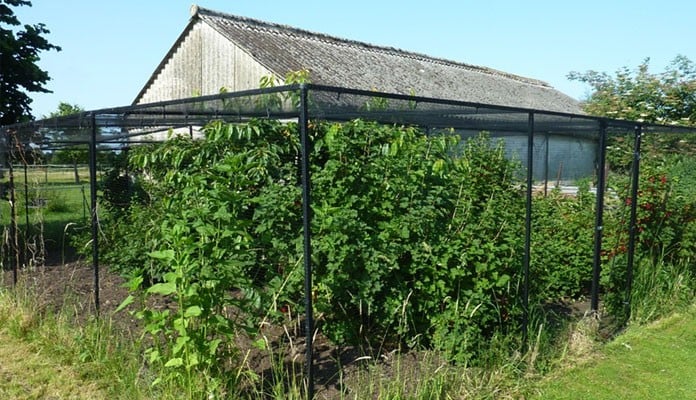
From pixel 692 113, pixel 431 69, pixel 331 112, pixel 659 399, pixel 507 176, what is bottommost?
pixel 659 399

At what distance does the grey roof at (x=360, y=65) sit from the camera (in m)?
13.2

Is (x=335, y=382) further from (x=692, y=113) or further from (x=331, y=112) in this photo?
(x=692, y=113)

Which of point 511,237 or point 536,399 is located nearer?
point 536,399

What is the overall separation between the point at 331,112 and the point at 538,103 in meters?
20.6

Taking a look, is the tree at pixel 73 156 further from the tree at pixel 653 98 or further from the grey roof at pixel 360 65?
the tree at pixel 653 98

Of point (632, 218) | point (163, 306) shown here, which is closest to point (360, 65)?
point (632, 218)

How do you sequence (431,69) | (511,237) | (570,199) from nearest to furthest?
(511,237)
(570,199)
(431,69)

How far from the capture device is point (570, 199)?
7645 millimetres

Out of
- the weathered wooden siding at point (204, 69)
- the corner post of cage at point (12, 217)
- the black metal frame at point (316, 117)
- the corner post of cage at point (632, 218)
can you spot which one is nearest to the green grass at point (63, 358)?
the black metal frame at point (316, 117)

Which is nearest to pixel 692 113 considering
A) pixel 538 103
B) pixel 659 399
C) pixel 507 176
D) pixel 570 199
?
pixel 538 103

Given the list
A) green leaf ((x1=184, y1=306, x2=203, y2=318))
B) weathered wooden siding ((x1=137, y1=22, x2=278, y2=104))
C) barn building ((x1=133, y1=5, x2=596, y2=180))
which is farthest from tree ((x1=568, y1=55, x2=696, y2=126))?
green leaf ((x1=184, y1=306, x2=203, y2=318))

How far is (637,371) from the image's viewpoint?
14.9 feet

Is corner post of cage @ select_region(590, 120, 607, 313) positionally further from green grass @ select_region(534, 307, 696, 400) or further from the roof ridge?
the roof ridge

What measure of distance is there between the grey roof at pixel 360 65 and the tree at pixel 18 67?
4.10 metres
